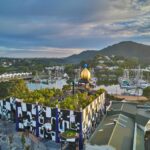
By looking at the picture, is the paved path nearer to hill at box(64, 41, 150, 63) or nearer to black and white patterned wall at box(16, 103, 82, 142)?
black and white patterned wall at box(16, 103, 82, 142)

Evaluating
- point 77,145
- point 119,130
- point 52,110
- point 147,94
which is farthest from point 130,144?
point 147,94

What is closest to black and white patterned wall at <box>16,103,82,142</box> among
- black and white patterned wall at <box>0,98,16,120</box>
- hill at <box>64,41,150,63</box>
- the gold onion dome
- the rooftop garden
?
the rooftop garden

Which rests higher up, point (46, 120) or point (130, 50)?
point (130, 50)

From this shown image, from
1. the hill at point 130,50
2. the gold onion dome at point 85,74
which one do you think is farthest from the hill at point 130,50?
the gold onion dome at point 85,74

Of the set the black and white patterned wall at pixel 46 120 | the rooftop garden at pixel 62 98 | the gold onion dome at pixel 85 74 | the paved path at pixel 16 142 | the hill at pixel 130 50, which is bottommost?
the paved path at pixel 16 142

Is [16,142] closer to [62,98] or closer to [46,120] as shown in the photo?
[46,120]

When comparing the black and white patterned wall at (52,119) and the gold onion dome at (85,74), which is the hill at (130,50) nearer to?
the gold onion dome at (85,74)

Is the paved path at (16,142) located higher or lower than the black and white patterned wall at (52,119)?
lower

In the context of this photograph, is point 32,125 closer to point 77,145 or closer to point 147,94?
point 77,145

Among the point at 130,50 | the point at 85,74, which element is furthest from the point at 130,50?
the point at 85,74

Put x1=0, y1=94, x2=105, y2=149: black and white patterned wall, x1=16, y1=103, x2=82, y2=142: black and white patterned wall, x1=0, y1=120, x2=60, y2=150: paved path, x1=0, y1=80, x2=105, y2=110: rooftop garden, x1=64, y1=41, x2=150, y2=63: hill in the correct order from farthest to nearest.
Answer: x1=64, y1=41, x2=150, y2=63: hill, x1=0, y1=80, x2=105, y2=110: rooftop garden, x1=0, y1=120, x2=60, y2=150: paved path, x1=16, y1=103, x2=82, y2=142: black and white patterned wall, x1=0, y1=94, x2=105, y2=149: black and white patterned wall

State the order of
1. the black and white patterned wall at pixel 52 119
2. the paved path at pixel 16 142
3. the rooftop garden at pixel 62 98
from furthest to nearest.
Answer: the rooftop garden at pixel 62 98, the paved path at pixel 16 142, the black and white patterned wall at pixel 52 119

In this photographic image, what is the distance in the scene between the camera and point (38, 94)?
21844 millimetres

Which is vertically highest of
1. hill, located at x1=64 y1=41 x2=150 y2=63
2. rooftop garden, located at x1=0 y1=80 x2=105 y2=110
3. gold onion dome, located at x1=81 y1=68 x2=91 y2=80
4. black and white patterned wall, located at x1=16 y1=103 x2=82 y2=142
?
hill, located at x1=64 y1=41 x2=150 y2=63
